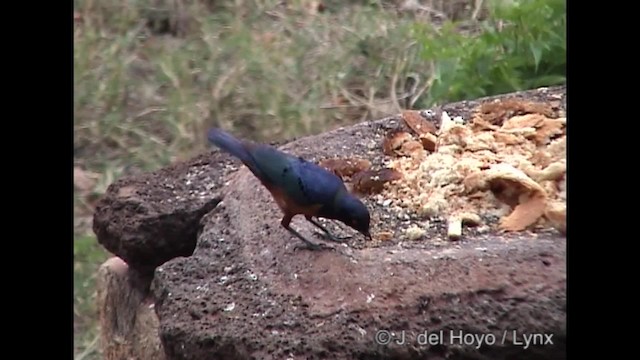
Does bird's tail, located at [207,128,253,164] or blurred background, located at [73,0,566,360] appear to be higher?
bird's tail, located at [207,128,253,164]

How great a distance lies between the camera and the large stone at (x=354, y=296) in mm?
1034

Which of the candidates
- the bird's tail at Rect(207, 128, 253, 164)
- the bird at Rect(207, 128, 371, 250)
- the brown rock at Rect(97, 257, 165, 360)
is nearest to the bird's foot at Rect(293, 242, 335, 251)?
the bird at Rect(207, 128, 371, 250)

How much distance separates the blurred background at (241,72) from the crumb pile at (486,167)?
224 millimetres

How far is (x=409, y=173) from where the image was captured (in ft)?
4.25

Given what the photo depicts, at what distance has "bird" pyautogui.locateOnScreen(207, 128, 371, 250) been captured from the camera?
118cm

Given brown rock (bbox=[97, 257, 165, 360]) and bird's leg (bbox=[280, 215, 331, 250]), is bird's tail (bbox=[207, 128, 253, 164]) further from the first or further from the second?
brown rock (bbox=[97, 257, 165, 360])

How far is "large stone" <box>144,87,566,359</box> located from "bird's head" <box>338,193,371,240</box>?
0.03m

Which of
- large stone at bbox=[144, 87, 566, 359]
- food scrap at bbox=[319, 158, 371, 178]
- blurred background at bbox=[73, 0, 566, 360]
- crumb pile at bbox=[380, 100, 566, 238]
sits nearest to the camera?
large stone at bbox=[144, 87, 566, 359]

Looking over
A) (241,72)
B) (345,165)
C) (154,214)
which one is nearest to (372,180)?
(345,165)

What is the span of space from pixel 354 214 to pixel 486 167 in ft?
0.53

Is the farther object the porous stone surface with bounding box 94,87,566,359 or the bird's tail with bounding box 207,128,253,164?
the bird's tail with bounding box 207,128,253,164
